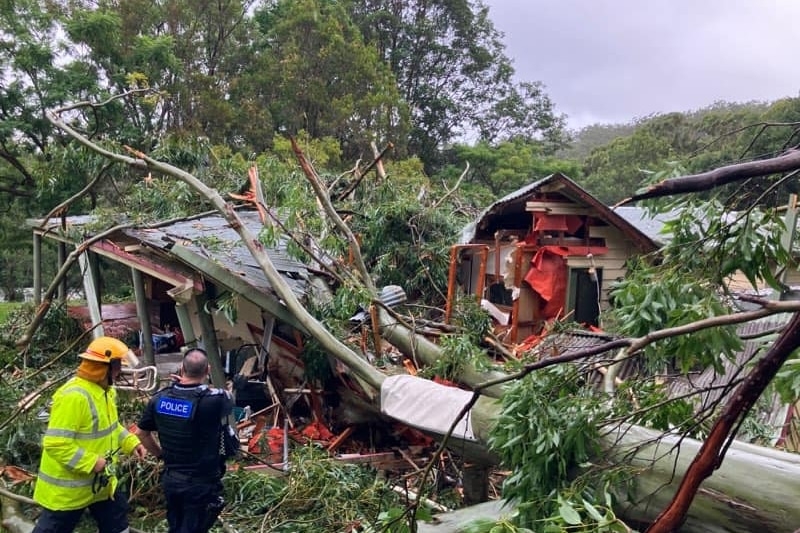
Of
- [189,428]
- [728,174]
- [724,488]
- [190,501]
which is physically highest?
[728,174]

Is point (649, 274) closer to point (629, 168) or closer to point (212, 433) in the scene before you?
point (212, 433)

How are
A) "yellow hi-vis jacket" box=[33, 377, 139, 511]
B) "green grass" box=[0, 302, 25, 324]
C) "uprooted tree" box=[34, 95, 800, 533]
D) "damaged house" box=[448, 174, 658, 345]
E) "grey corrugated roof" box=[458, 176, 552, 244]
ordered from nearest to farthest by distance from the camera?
1. "uprooted tree" box=[34, 95, 800, 533]
2. "yellow hi-vis jacket" box=[33, 377, 139, 511]
3. "grey corrugated roof" box=[458, 176, 552, 244]
4. "damaged house" box=[448, 174, 658, 345]
5. "green grass" box=[0, 302, 25, 324]

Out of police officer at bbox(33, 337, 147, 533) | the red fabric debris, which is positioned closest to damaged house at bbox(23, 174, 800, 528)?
the red fabric debris

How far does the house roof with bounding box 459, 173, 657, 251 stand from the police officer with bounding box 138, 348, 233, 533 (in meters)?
5.70

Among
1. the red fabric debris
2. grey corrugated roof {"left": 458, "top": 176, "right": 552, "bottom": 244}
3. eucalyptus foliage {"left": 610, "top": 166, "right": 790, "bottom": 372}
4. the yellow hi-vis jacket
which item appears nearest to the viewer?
eucalyptus foliage {"left": 610, "top": 166, "right": 790, "bottom": 372}

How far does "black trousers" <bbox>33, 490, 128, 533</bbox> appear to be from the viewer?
3436mm

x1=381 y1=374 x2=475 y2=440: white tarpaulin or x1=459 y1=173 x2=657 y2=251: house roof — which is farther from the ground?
x1=459 y1=173 x2=657 y2=251: house roof

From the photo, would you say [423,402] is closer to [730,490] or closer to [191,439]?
[191,439]

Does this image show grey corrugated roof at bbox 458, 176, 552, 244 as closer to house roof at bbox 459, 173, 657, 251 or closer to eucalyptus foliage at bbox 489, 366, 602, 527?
house roof at bbox 459, 173, 657, 251

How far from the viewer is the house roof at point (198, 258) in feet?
18.2

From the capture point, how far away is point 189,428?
3533 mm

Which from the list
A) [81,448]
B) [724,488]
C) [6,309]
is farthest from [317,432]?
[6,309]

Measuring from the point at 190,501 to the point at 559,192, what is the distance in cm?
669

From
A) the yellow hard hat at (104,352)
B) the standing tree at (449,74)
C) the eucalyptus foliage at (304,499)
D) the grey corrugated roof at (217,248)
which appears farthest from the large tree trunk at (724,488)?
the standing tree at (449,74)
